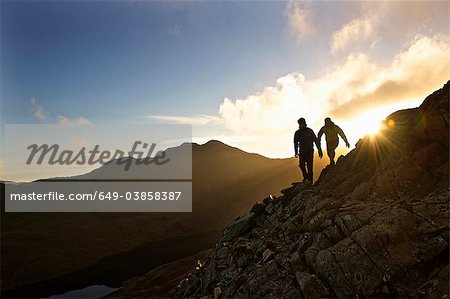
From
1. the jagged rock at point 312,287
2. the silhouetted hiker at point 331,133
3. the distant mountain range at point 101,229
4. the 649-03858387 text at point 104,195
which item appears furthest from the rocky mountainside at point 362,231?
the 649-03858387 text at point 104,195

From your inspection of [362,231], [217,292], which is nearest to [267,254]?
[217,292]

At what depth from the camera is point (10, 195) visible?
18062cm

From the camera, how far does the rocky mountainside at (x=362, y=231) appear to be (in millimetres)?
11523

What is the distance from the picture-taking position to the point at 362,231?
13234mm

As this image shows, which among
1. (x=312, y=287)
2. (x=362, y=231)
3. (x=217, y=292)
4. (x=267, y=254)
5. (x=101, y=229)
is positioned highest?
(x=362, y=231)

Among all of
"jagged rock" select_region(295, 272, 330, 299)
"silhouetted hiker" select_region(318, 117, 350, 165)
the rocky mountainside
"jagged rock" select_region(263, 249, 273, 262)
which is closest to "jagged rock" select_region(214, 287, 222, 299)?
the rocky mountainside

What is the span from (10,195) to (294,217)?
21297 centimetres

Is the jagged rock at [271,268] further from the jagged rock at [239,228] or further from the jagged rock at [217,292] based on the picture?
the jagged rock at [239,228]

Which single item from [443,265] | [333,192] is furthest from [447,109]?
[443,265]

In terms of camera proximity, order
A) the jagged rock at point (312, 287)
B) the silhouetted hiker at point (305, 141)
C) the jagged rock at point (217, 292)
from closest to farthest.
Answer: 1. the jagged rock at point (312, 287)
2. the jagged rock at point (217, 292)
3. the silhouetted hiker at point (305, 141)

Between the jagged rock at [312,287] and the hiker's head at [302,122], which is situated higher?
the hiker's head at [302,122]

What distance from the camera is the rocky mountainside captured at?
11.5 meters

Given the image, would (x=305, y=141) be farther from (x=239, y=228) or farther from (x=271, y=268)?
(x=271, y=268)

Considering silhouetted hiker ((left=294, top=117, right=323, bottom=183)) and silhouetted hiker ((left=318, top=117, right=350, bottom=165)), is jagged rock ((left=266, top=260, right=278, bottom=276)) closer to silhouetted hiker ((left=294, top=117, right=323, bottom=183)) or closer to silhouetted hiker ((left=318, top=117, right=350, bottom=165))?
silhouetted hiker ((left=294, top=117, right=323, bottom=183))
